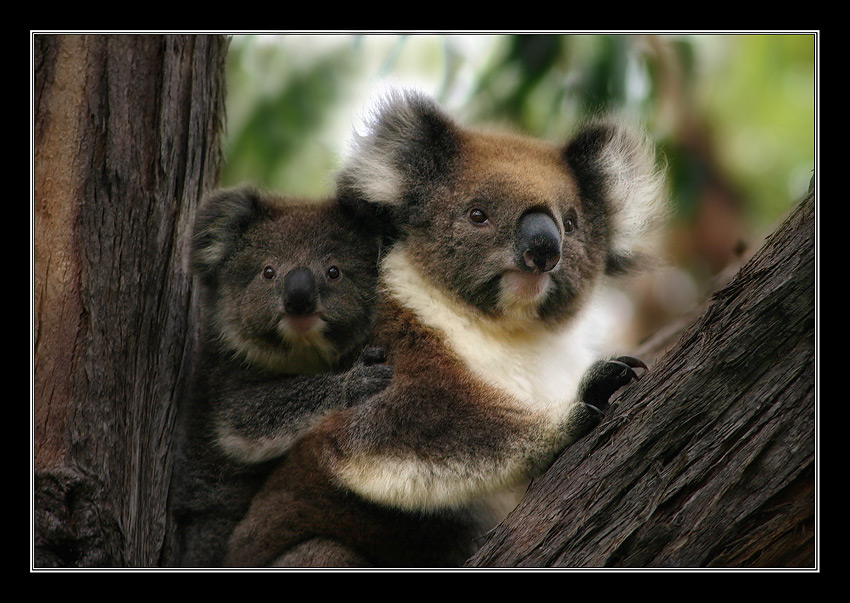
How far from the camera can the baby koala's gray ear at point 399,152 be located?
9.35 ft

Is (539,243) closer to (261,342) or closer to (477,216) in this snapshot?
(477,216)

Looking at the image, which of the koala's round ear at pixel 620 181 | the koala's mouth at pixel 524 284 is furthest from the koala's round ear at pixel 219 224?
the koala's round ear at pixel 620 181

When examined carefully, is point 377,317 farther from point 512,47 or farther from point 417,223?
point 512,47

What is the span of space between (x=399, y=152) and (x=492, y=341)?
2.46 ft

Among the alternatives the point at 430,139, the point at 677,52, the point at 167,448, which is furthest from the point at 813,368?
the point at 167,448

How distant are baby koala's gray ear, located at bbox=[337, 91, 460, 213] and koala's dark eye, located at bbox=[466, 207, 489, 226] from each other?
216 mm

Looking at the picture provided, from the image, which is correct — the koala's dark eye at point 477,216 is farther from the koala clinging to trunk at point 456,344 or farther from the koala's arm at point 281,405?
the koala's arm at point 281,405

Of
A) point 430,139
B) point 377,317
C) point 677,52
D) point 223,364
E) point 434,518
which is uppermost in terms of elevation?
point 677,52

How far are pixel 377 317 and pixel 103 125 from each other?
1.10 m

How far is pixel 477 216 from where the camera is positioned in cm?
275

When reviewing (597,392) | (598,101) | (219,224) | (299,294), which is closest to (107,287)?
(219,224)

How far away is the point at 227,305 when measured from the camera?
9.30 feet

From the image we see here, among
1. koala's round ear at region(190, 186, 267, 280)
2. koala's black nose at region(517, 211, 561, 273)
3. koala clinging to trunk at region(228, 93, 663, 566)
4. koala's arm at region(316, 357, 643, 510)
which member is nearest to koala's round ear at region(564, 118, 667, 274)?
koala clinging to trunk at region(228, 93, 663, 566)

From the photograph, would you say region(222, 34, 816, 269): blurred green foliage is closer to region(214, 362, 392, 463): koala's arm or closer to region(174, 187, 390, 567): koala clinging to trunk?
region(174, 187, 390, 567): koala clinging to trunk
